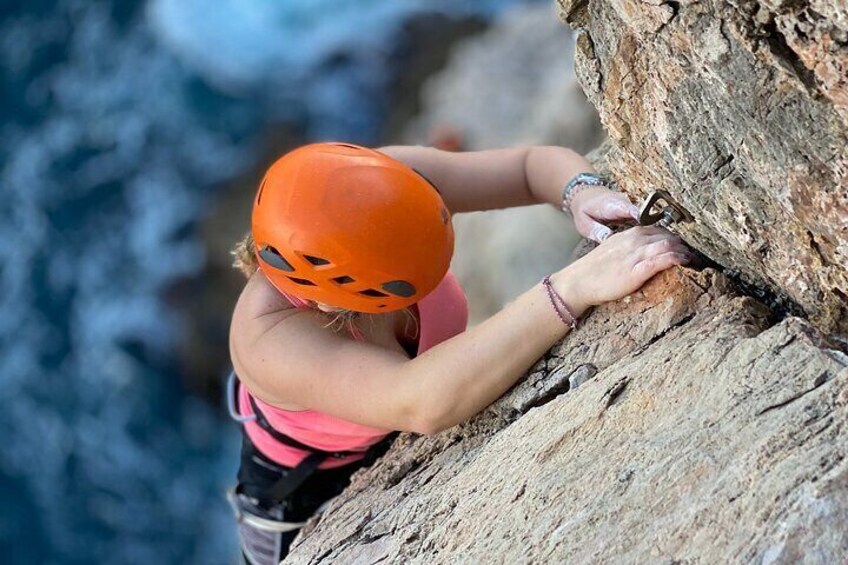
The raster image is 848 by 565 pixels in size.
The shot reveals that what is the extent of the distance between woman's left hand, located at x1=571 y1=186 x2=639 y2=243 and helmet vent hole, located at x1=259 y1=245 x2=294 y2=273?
0.81 m

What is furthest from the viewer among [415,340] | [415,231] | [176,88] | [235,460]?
[176,88]

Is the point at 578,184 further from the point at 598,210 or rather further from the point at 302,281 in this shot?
the point at 302,281

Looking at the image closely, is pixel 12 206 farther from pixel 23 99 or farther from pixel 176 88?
pixel 176 88

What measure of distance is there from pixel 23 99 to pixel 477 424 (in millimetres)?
7914

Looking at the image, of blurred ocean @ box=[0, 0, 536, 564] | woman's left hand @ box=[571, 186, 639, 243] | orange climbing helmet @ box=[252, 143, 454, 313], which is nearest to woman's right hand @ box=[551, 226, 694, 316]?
woman's left hand @ box=[571, 186, 639, 243]

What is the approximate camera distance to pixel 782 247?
162cm

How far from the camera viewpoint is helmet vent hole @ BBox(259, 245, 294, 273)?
6.68 feet

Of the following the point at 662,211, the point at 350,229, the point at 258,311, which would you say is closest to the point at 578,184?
the point at 662,211

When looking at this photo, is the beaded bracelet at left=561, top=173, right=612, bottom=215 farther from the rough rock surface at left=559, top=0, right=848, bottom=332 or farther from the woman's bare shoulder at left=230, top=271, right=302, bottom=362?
the woman's bare shoulder at left=230, top=271, right=302, bottom=362

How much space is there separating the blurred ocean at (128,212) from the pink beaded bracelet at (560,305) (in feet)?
21.0

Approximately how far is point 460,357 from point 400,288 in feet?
0.77

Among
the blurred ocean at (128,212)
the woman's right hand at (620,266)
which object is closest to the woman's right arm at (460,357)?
the woman's right hand at (620,266)

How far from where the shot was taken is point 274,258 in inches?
81.1

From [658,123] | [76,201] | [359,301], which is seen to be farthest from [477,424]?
[76,201]
